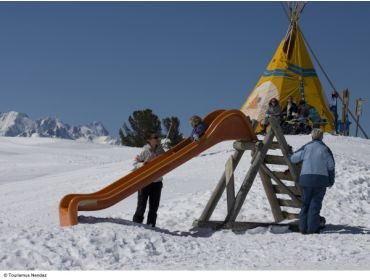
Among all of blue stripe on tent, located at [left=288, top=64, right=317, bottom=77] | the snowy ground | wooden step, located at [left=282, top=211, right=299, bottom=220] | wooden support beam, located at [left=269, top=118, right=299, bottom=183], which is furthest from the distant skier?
blue stripe on tent, located at [left=288, top=64, right=317, bottom=77]

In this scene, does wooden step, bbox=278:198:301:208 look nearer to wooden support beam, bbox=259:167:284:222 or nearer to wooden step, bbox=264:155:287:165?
wooden support beam, bbox=259:167:284:222

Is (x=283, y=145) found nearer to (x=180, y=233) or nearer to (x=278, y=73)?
(x=180, y=233)

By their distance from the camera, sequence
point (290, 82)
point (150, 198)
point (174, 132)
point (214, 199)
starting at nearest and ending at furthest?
point (150, 198)
point (214, 199)
point (290, 82)
point (174, 132)

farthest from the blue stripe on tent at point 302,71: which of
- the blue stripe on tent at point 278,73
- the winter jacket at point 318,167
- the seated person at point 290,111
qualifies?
the winter jacket at point 318,167

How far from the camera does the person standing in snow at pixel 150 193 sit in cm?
812

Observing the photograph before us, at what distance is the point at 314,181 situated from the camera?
7.82 meters

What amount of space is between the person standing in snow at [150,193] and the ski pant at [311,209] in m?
1.99

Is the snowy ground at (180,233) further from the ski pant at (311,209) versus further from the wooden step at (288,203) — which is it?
the wooden step at (288,203)

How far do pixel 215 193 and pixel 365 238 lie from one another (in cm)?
227

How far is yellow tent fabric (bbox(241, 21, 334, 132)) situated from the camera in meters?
25.9

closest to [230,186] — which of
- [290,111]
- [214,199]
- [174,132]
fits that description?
[214,199]

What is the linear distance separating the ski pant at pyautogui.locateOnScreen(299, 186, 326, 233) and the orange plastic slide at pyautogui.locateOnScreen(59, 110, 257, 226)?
1.54 meters

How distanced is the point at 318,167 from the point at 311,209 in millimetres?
570

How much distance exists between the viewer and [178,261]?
5969mm
